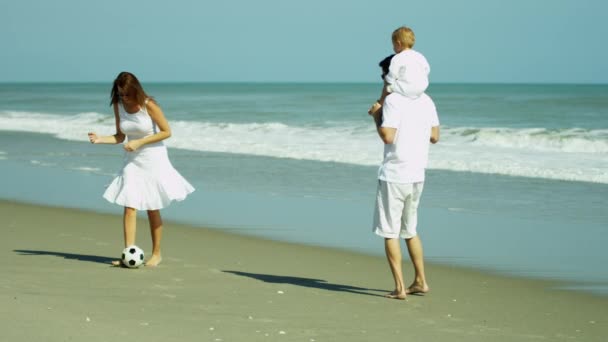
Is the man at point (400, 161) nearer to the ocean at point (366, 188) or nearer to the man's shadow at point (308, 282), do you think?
the man's shadow at point (308, 282)

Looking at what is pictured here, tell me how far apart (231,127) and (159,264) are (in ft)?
80.6

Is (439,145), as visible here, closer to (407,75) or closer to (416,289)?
(416,289)

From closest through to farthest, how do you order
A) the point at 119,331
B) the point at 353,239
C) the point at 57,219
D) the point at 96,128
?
the point at 119,331 < the point at 353,239 < the point at 57,219 < the point at 96,128

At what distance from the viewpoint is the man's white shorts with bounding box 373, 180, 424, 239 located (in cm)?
630

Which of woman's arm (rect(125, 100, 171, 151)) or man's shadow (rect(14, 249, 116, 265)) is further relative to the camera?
man's shadow (rect(14, 249, 116, 265))

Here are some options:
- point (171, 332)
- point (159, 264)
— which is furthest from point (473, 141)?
point (171, 332)

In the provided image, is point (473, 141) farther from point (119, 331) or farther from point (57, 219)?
point (119, 331)

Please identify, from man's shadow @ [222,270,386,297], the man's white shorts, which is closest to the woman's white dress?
man's shadow @ [222,270,386,297]

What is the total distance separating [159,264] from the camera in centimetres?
756

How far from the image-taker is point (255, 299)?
20.6 feet

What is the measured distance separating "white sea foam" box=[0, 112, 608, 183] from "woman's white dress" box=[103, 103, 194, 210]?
9030mm

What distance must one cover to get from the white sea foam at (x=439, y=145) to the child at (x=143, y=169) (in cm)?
903

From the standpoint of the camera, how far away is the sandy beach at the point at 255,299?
209 inches

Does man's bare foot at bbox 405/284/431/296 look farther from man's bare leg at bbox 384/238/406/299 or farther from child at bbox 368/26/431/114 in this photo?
child at bbox 368/26/431/114
